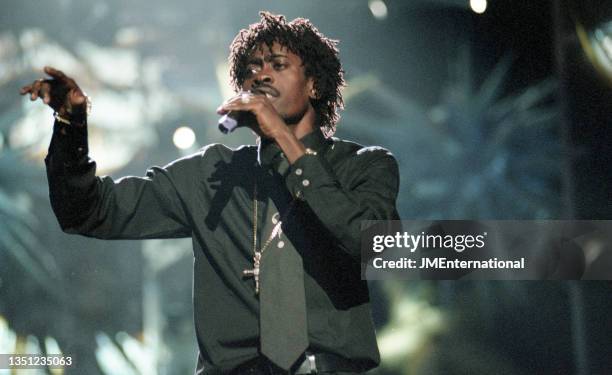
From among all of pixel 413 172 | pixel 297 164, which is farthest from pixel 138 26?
pixel 297 164

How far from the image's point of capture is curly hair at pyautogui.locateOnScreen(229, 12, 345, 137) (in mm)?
2166

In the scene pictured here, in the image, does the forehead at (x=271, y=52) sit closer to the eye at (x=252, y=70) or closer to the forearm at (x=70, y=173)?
the eye at (x=252, y=70)

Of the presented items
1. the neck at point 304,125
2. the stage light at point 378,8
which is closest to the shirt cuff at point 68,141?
the neck at point 304,125

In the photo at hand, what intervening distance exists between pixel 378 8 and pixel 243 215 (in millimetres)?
1938

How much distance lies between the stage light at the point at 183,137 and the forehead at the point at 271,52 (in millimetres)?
1415

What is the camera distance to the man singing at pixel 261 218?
164 cm

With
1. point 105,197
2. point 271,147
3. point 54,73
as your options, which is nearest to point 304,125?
point 271,147

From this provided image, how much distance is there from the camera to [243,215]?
1.83 meters

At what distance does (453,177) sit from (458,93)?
0.37m

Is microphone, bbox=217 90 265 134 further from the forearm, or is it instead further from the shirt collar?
the forearm

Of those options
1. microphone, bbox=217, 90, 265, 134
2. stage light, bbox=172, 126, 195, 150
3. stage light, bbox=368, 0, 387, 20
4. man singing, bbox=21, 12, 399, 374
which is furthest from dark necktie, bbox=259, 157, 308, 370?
stage light, bbox=368, 0, 387, 20

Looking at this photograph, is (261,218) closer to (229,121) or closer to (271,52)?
(229,121)

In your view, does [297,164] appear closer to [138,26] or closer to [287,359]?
[287,359]

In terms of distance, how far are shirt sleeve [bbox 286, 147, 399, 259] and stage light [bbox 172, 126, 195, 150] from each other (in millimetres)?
1838
